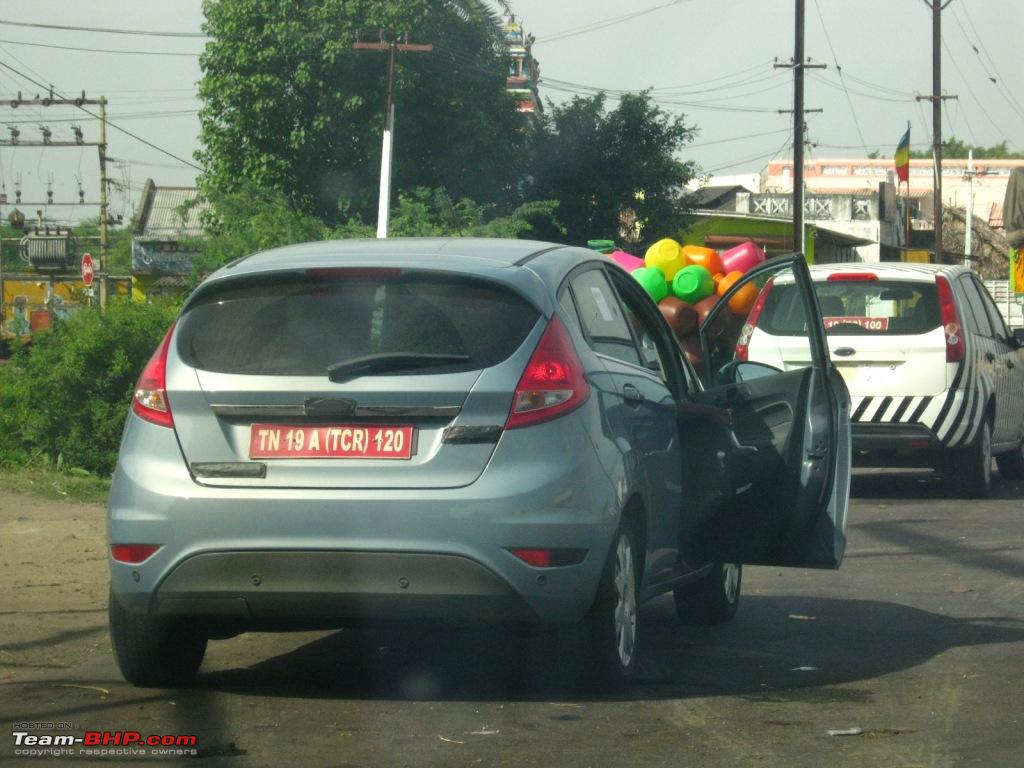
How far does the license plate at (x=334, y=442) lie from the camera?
16.8 feet

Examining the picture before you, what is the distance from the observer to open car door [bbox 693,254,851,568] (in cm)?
662

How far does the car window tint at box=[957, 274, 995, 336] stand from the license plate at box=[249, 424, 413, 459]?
9.20 meters

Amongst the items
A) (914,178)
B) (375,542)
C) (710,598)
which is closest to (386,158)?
(710,598)

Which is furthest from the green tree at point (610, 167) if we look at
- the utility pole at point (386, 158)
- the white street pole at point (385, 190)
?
the white street pole at point (385, 190)

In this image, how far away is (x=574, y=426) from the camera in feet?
17.2

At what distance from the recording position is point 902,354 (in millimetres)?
12805

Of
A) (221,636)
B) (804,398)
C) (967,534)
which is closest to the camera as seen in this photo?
(221,636)

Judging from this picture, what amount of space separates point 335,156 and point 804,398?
37.6 meters

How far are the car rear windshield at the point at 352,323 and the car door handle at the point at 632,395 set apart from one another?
607mm

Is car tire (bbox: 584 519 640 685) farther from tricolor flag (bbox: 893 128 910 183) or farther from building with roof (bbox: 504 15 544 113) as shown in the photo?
tricolor flag (bbox: 893 128 910 183)

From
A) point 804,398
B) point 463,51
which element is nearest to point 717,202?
point 463,51

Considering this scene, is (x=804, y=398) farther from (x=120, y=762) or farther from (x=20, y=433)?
(x=20, y=433)

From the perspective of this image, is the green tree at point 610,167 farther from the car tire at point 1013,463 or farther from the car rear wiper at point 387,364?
the car rear wiper at point 387,364

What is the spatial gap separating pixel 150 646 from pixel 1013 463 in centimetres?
1137
